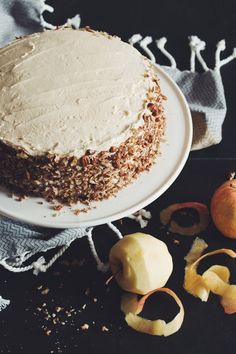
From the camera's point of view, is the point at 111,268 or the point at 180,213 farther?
the point at 180,213

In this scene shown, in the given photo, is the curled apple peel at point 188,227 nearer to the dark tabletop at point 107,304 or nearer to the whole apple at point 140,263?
the dark tabletop at point 107,304

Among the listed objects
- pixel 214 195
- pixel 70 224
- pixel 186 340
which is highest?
pixel 70 224

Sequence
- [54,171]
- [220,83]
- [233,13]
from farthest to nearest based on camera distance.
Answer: [233,13] → [220,83] → [54,171]

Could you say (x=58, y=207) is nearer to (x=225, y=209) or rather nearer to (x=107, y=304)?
(x=107, y=304)

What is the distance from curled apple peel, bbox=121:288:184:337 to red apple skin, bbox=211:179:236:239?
0.64 feet

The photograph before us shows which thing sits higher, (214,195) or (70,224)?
(70,224)

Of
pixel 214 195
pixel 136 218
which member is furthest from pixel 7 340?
pixel 214 195

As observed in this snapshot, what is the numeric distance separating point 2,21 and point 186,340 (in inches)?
38.0

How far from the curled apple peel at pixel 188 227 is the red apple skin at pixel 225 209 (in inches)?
1.3

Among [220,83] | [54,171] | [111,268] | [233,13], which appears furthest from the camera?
[233,13]

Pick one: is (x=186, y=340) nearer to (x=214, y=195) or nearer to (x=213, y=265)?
(x=213, y=265)

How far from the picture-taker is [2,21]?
5.78ft

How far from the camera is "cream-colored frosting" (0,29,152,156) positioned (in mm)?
1239

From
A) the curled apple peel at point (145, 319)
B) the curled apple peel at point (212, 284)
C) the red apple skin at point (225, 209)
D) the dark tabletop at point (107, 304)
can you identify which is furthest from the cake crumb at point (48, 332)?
the red apple skin at point (225, 209)
